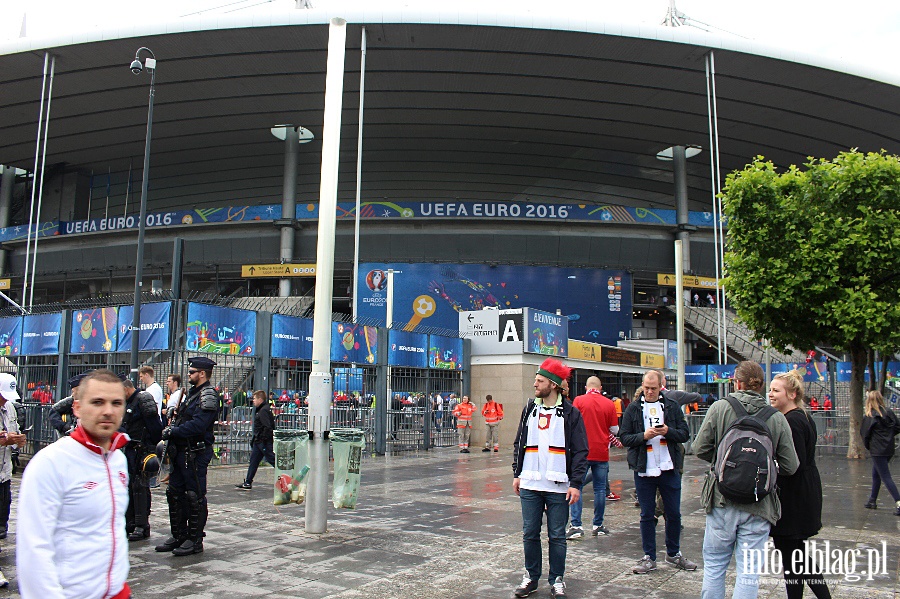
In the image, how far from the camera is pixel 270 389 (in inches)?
666

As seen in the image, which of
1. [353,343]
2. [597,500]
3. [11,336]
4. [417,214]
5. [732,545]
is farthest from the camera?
[417,214]

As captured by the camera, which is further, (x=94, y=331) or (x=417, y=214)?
(x=417, y=214)

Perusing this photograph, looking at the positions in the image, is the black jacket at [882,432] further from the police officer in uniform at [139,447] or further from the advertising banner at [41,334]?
the advertising banner at [41,334]

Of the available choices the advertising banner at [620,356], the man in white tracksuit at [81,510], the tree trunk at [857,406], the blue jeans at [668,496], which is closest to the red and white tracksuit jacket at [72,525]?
the man in white tracksuit at [81,510]

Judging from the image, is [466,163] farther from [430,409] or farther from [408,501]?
[408,501]

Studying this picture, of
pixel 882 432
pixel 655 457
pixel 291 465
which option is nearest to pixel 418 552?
pixel 291 465

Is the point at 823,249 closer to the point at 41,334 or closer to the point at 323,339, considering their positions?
the point at 323,339

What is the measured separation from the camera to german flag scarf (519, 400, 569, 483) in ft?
18.6

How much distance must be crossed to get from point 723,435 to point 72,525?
3757 mm

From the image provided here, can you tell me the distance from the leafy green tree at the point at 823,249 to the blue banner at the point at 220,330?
39.4 feet

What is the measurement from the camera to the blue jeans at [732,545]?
14.8 feet

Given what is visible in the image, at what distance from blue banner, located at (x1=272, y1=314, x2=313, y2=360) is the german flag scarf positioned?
39.7ft

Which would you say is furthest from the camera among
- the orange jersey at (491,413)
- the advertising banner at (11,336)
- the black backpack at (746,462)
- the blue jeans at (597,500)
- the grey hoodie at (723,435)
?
the orange jersey at (491,413)

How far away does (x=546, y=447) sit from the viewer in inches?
225
